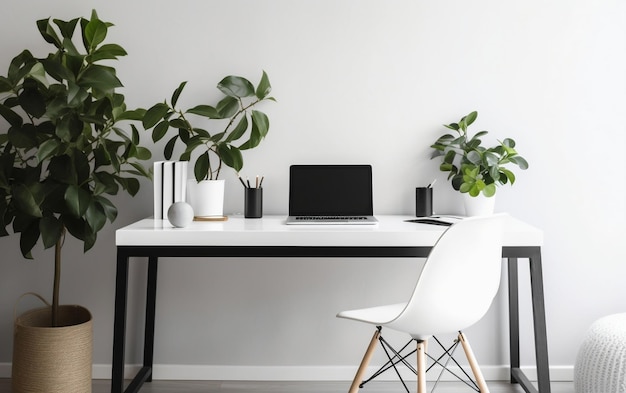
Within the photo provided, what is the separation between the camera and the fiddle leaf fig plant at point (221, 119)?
2.55m

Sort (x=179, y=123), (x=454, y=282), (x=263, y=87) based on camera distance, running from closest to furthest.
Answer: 1. (x=454, y=282)
2. (x=179, y=123)
3. (x=263, y=87)

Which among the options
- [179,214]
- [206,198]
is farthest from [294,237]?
[206,198]

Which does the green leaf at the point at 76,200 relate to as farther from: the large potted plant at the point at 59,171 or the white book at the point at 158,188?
the white book at the point at 158,188

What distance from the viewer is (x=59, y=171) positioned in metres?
2.37

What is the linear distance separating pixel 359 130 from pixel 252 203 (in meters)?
0.62

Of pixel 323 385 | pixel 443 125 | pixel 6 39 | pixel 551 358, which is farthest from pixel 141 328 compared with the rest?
pixel 551 358

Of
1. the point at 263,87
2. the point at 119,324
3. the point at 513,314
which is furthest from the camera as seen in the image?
the point at 513,314

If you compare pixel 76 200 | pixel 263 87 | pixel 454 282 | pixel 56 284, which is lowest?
pixel 56 284

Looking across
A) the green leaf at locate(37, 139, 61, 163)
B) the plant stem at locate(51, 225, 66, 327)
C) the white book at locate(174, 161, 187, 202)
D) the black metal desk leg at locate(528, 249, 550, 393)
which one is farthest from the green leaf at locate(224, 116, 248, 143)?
the black metal desk leg at locate(528, 249, 550, 393)

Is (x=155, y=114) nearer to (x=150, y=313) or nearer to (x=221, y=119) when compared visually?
(x=221, y=119)

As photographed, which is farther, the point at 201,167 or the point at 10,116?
the point at 201,167

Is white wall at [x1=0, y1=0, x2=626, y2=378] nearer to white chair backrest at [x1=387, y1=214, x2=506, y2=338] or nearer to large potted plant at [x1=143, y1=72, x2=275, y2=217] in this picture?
large potted plant at [x1=143, y1=72, x2=275, y2=217]

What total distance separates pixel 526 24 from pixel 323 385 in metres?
1.92

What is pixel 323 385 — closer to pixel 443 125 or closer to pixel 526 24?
pixel 443 125
